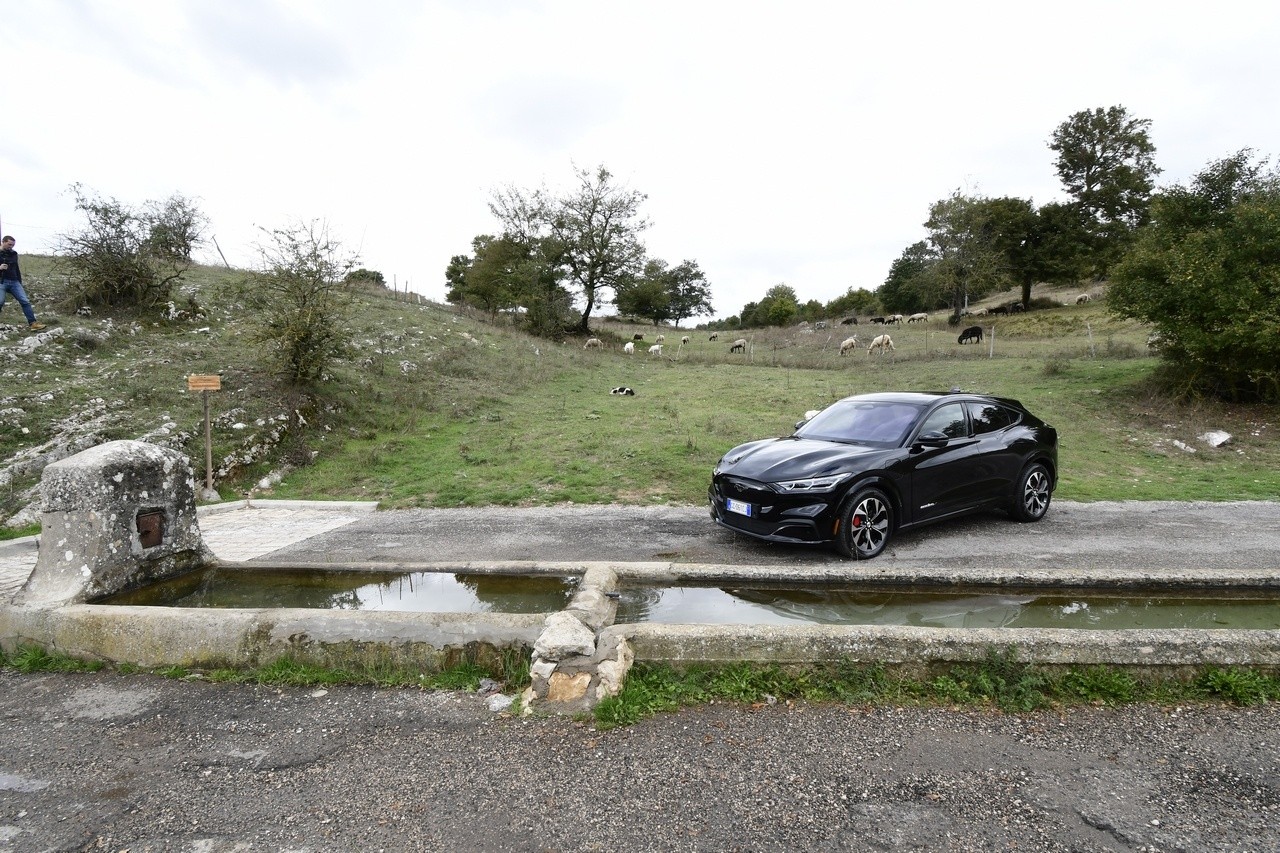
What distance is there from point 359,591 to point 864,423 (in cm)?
538

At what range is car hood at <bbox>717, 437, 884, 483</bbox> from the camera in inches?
229

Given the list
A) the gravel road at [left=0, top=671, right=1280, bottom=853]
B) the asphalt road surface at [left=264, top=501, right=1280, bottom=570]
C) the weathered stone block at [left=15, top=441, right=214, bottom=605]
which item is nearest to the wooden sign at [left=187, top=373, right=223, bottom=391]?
the asphalt road surface at [left=264, top=501, right=1280, bottom=570]

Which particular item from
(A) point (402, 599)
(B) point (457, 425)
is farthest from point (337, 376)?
(A) point (402, 599)

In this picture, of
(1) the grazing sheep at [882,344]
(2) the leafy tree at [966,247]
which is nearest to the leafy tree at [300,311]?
(1) the grazing sheep at [882,344]

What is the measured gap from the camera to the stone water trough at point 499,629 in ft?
11.7

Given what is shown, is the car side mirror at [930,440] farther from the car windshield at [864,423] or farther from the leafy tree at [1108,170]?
the leafy tree at [1108,170]

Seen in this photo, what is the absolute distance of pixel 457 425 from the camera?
47.5ft

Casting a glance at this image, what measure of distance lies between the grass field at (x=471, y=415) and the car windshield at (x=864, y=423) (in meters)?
2.53

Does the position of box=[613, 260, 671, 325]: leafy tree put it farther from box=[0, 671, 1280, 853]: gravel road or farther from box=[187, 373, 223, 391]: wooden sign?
box=[0, 671, 1280, 853]: gravel road

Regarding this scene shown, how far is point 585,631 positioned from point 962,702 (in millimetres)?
2192

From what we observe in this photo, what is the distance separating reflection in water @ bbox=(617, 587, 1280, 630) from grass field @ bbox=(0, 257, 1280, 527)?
4.10 m

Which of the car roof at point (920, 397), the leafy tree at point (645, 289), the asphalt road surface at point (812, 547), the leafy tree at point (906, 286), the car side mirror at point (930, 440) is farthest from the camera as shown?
the leafy tree at point (906, 286)

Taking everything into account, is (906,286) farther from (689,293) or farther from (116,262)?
(116,262)

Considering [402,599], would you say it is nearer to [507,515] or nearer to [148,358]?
[507,515]
